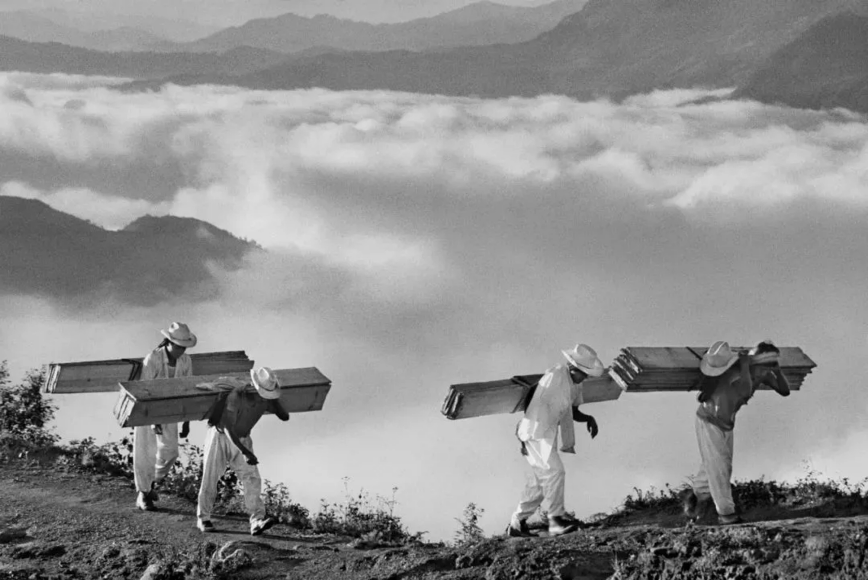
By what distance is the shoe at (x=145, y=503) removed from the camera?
14.0 m

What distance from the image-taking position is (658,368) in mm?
12039

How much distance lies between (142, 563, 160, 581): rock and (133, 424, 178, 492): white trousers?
2.51m

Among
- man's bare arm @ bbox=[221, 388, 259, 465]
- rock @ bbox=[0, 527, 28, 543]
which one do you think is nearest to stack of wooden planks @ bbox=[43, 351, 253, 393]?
rock @ bbox=[0, 527, 28, 543]

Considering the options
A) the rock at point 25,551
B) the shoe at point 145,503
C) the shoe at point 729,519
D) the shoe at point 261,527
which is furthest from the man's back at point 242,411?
the shoe at point 729,519

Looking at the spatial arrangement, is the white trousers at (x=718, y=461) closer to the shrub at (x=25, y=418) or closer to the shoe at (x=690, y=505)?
the shoe at (x=690, y=505)

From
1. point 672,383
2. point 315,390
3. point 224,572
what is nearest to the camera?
point 224,572

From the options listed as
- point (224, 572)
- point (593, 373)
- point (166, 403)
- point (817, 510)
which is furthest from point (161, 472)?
point (817, 510)

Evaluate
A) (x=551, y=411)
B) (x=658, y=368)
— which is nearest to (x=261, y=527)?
(x=551, y=411)

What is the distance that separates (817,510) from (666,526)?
4.85 feet

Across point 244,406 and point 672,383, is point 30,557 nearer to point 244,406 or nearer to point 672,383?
point 244,406

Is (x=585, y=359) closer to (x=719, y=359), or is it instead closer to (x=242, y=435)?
(x=719, y=359)

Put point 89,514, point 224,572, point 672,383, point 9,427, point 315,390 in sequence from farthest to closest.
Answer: point 9,427, point 89,514, point 315,390, point 672,383, point 224,572

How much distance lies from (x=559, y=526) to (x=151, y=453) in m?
4.60

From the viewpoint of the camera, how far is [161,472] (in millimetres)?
14016
